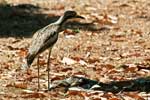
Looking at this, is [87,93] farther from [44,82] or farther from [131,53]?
[131,53]

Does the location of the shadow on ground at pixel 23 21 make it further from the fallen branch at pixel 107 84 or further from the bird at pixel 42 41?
the bird at pixel 42 41

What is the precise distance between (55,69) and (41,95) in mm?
1888

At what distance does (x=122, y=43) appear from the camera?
13172 millimetres

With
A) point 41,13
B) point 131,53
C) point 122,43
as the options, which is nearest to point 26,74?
point 131,53

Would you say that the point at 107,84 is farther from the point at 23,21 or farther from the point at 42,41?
the point at 23,21

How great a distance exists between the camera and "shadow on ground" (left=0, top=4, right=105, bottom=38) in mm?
14461

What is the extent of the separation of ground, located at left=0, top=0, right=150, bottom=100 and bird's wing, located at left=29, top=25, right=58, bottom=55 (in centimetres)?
60

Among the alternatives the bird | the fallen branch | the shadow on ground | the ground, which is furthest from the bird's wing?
the shadow on ground

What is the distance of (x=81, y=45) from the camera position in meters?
12.9

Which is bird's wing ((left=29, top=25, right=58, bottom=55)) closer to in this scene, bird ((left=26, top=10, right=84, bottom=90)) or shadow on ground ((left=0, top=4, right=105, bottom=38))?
bird ((left=26, top=10, right=84, bottom=90))

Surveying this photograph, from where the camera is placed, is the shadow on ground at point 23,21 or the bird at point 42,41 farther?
the shadow on ground at point 23,21

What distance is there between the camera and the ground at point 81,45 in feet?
31.5

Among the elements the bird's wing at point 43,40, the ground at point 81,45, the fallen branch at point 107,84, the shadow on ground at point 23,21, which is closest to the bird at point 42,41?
the bird's wing at point 43,40

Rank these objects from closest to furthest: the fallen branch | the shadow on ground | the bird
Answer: the bird → the fallen branch → the shadow on ground
